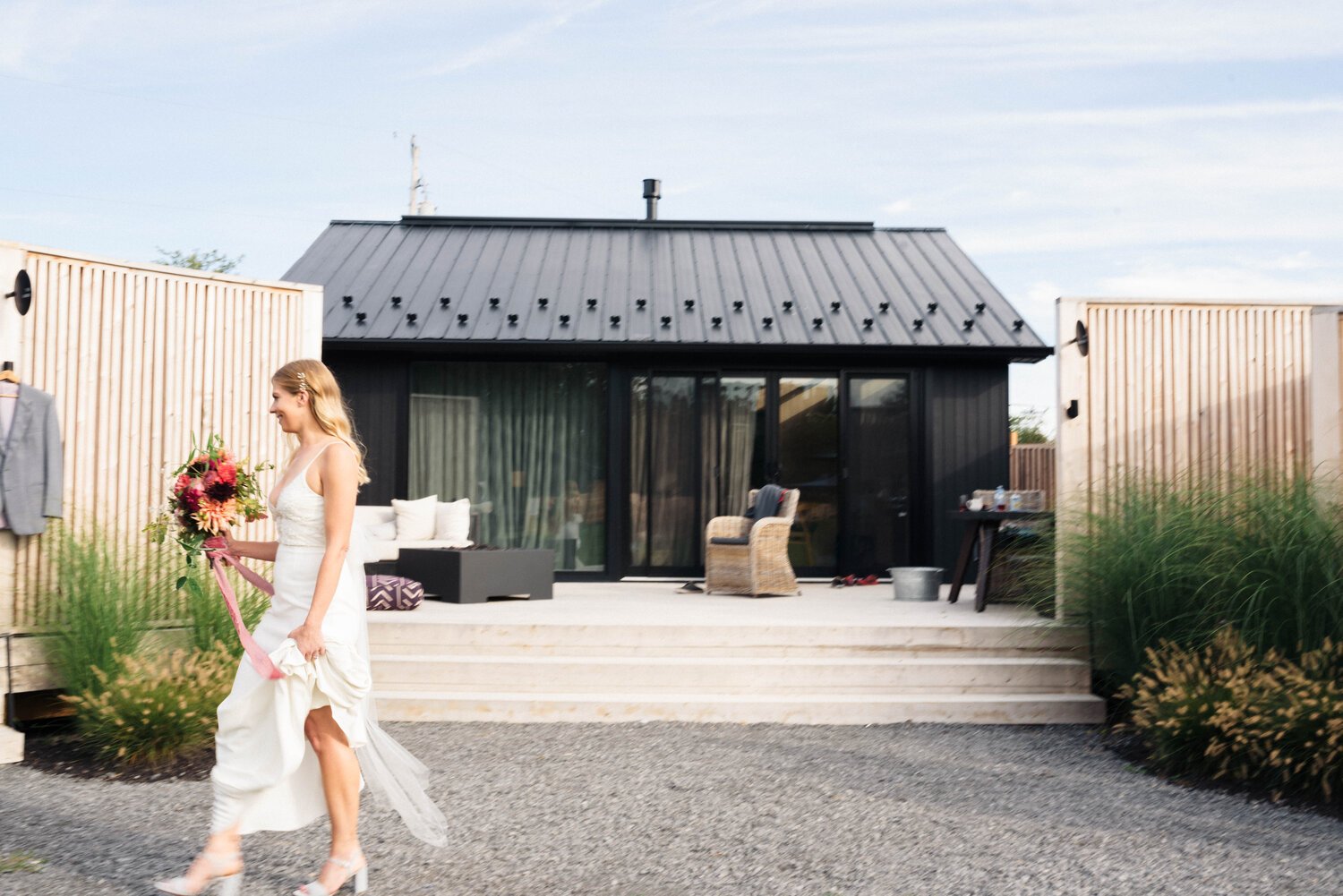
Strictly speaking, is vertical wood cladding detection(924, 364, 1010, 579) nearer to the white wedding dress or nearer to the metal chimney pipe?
the metal chimney pipe

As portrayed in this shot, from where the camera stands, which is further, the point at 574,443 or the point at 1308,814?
the point at 574,443

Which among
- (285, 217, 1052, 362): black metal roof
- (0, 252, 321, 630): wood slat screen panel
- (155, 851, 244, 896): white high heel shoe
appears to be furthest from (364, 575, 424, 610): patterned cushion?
(155, 851, 244, 896): white high heel shoe

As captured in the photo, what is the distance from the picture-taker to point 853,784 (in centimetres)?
431

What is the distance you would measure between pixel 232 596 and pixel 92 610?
7.26 ft

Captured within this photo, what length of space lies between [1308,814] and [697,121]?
1154 cm

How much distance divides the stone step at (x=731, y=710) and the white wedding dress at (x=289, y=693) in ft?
8.74

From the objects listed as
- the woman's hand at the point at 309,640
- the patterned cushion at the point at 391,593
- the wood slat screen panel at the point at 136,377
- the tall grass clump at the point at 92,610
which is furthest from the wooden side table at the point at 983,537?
the tall grass clump at the point at 92,610

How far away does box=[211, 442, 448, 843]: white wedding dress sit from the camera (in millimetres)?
2811

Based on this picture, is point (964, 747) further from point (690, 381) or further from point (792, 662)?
point (690, 381)

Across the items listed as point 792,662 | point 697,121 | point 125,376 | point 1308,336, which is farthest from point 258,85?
point 1308,336

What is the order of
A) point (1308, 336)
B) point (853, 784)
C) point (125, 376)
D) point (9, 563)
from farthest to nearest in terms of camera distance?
point (1308, 336) → point (125, 376) → point (9, 563) → point (853, 784)

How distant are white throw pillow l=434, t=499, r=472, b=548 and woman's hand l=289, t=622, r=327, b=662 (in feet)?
21.1

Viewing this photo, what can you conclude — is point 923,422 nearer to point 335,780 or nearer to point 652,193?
point 652,193

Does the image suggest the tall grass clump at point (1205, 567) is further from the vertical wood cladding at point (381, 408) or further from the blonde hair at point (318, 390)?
the vertical wood cladding at point (381, 408)
